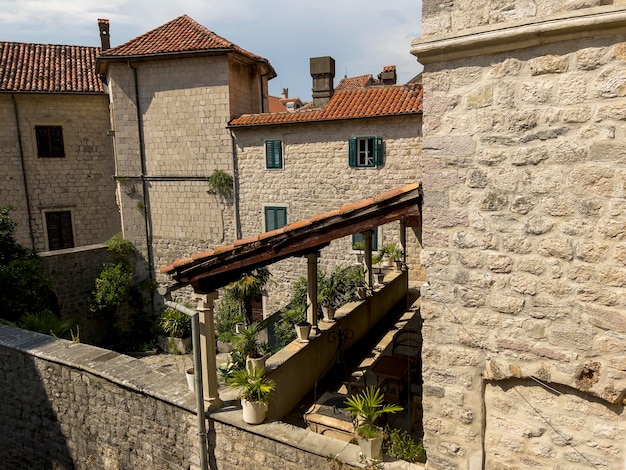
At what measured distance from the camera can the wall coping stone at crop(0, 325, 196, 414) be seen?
6285mm

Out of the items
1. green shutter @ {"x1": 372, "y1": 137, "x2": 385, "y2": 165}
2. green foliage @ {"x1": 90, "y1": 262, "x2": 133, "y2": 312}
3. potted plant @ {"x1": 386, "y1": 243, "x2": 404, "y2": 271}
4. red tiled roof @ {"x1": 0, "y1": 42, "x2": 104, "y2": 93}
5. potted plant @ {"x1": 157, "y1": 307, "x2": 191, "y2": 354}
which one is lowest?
potted plant @ {"x1": 157, "y1": 307, "x2": 191, "y2": 354}

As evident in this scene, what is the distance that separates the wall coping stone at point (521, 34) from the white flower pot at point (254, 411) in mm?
4085

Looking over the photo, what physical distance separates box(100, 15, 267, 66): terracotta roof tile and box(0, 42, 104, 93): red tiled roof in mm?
2738

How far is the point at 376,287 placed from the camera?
396 inches

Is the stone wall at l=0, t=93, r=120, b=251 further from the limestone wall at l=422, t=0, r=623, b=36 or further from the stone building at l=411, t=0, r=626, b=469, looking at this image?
the stone building at l=411, t=0, r=626, b=469

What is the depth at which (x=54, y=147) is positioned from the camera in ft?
65.3

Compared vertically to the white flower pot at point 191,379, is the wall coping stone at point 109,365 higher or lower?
lower

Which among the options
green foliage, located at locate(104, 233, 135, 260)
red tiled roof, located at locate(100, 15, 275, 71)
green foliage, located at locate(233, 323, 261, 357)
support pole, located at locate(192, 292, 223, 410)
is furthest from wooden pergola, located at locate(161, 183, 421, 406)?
green foliage, located at locate(104, 233, 135, 260)

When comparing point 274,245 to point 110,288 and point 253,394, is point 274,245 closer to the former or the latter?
point 253,394

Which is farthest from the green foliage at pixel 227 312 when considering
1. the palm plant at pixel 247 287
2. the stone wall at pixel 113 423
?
the stone wall at pixel 113 423

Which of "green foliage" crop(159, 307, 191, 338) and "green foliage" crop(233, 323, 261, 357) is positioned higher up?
"green foliage" crop(233, 323, 261, 357)

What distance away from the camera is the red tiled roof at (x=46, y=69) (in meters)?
18.8

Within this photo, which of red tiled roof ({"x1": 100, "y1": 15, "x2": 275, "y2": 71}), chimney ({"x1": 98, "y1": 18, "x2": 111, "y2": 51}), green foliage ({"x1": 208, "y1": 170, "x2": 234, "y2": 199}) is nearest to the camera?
red tiled roof ({"x1": 100, "y1": 15, "x2": 275, "y2": 71})

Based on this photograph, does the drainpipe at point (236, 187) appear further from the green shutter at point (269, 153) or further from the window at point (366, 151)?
the window at point (366, 151)
